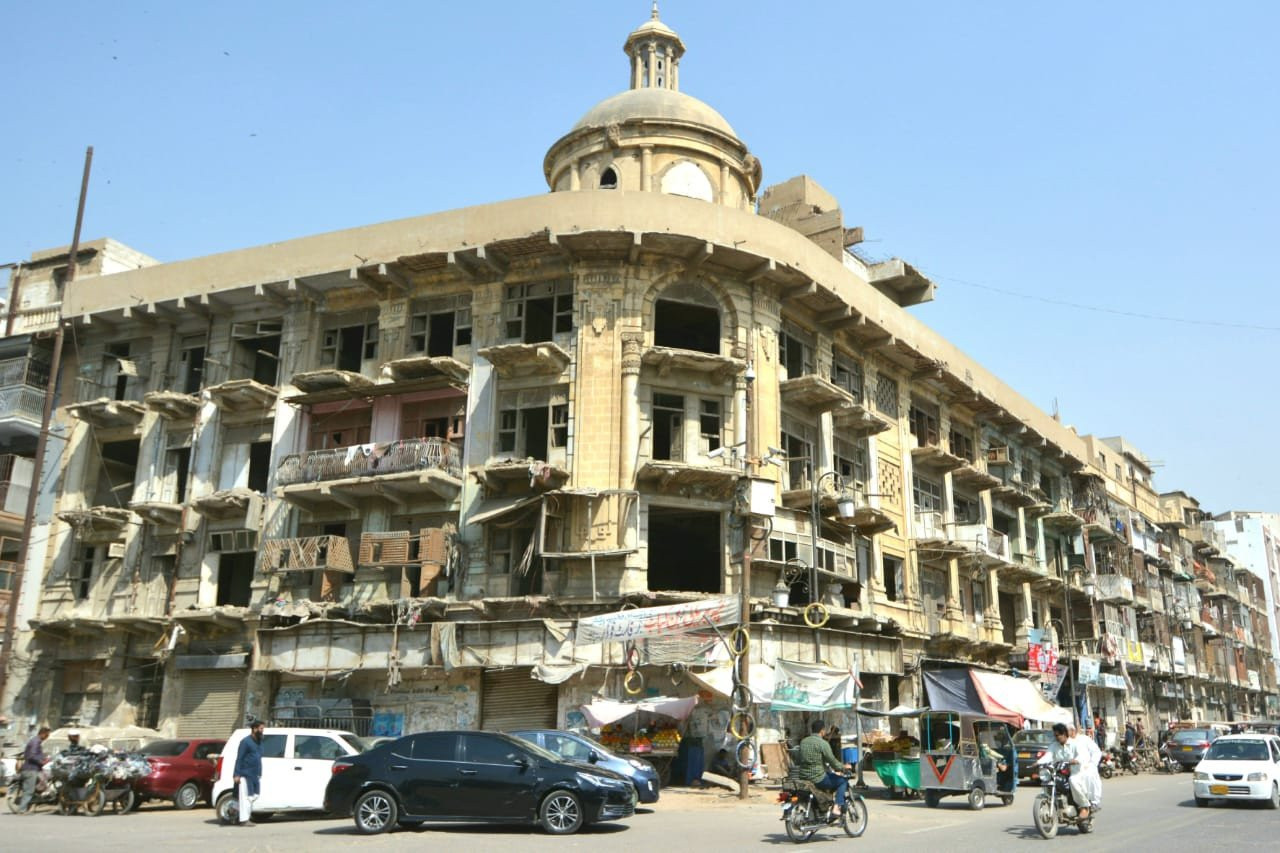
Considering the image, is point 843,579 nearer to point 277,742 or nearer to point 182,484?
point 277,742

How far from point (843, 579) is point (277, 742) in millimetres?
16891

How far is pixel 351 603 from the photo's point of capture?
28.1 metres

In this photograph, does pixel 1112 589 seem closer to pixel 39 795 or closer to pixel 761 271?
pixel 761 271

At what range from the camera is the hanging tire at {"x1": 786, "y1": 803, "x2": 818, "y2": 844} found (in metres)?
13.9

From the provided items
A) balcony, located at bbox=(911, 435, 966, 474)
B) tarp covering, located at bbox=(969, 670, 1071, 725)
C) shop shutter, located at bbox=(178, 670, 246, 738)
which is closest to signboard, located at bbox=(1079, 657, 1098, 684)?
balcony, located at bbox=(911, 435, 966, 474)

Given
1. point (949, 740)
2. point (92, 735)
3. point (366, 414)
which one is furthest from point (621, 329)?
point (92, 735)

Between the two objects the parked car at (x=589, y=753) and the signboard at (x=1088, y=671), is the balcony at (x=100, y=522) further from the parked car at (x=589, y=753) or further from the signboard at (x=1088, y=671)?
the signboard at (x=1088, y=671)

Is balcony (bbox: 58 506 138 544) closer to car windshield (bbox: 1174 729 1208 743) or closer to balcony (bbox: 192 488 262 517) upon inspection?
balcony (bbox: 192 488 262 517)

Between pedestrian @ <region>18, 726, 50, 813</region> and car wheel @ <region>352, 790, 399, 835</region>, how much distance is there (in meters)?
8.51

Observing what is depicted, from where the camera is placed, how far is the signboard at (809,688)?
79.2 ft

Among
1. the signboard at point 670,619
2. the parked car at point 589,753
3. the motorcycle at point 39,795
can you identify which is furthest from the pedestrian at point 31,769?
the signboard at point 670,619

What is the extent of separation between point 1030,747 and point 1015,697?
20.0 ft

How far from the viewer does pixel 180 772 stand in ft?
65.8

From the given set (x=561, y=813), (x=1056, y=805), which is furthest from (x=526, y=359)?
(x=1056, y=805)
